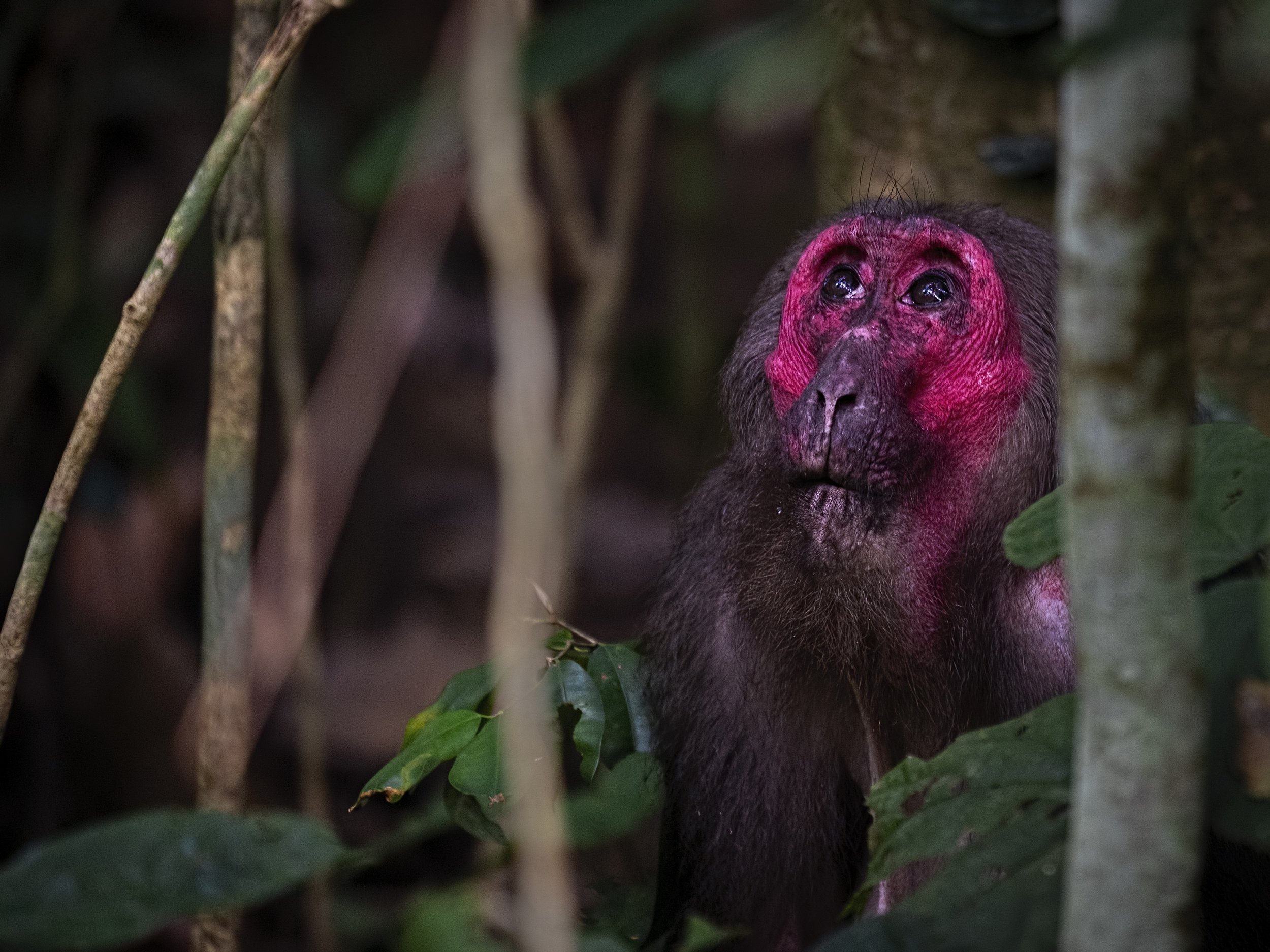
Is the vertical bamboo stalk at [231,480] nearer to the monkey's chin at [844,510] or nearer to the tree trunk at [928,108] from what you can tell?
the monkey's chin at [844,510]

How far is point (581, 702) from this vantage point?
2451 millimetres

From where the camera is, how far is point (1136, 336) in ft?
4.02

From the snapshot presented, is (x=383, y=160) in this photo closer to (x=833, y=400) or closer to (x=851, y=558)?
(x=833, y=400)

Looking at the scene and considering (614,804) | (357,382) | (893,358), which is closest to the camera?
(614,804)

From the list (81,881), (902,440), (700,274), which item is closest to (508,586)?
(81,881)

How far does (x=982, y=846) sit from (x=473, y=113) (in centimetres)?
101

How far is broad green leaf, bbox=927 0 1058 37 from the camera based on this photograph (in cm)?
262

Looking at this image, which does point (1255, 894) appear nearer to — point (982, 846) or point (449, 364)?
point (982, 846)

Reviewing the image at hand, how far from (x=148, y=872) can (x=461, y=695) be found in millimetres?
916

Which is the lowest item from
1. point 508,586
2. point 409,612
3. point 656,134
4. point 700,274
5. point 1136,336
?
point 508,586

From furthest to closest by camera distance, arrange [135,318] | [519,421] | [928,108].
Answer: [928,108]
[135,318]
[519,421]

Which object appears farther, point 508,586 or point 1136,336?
point 508,586

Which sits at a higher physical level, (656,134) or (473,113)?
(656,134)

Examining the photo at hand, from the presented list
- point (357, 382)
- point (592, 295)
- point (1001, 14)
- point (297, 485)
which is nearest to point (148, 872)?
point (297, 485)
